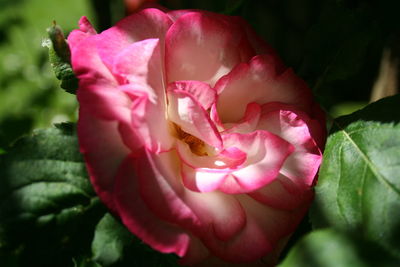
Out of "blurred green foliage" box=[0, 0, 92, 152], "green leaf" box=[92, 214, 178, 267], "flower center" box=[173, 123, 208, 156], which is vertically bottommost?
"blurred green foliage" box=[0, 0, 92, 152]

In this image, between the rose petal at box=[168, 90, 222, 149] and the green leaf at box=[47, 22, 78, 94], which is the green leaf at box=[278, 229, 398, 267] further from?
the green leaf at box=[47, 22, 78, 94]

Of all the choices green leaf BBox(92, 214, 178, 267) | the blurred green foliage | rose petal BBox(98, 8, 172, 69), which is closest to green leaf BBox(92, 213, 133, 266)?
green leaf BBox(92, 214, 178, 267)

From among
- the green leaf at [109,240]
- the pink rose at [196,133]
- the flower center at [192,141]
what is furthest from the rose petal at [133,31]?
the green leaf at [109,240]

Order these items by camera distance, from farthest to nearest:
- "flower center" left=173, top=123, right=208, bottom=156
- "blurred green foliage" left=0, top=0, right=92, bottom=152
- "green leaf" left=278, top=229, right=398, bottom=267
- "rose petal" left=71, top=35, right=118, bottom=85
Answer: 1. "blurred green foliage" left=0, top=0, right=92, bottom=152
2. "flower center" left=173, top=123, right=208, bottom=156
3. "rose petal" left=71, top=35, right=118, bottom=85
4. "green leaf" left=278, top=229, right=398, bottom=267

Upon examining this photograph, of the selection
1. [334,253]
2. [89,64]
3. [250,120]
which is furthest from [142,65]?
[334,253]

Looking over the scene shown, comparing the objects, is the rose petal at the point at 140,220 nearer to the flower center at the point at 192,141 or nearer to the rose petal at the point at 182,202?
the rose petal at the point at 182,202

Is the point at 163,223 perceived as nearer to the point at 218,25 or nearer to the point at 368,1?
the point at 218,25
